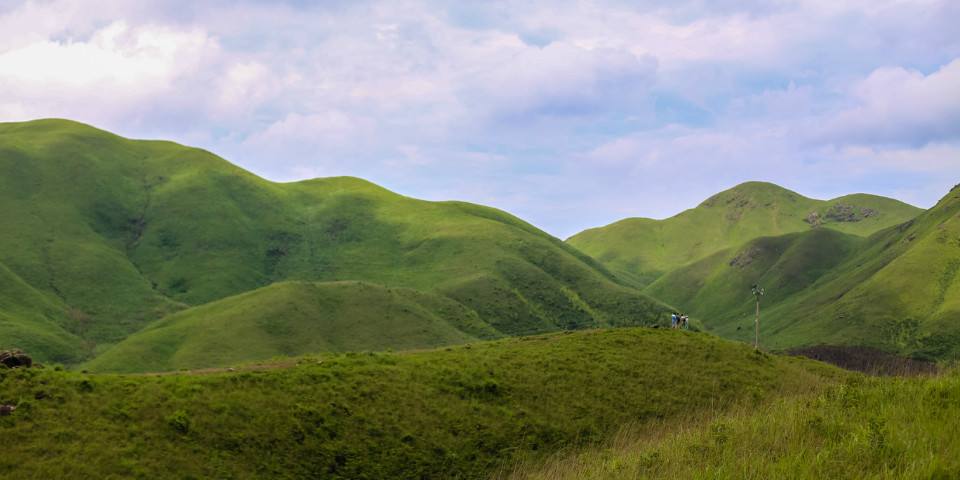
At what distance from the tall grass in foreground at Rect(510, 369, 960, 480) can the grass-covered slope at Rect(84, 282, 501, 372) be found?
11039cm

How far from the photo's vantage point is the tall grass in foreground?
50.1 ft

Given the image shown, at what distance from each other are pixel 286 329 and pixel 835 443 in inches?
5044

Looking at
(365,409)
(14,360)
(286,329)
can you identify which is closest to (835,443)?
(365,409)

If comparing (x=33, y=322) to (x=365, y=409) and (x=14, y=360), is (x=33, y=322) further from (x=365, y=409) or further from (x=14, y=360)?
(x=365, y=409)

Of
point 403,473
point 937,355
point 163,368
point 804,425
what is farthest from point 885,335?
point 804,425

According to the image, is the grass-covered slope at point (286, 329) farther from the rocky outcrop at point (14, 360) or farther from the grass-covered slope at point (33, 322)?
the rocky outcrop at point (14, 360)

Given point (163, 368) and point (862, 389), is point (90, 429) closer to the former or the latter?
point (862, 389)

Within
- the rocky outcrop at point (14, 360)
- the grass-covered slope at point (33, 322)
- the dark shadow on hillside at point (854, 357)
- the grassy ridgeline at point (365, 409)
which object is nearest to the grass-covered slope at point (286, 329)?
the grass-covered slope at point (33, 322)

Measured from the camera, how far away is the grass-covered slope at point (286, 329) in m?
127

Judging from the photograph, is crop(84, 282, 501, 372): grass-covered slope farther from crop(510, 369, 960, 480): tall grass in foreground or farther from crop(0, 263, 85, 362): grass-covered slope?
crop(510, 369, 960, 480): tall grass in foreground

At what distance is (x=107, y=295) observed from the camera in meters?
186

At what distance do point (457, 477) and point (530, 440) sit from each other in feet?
23.1

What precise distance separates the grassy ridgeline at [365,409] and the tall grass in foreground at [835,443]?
73.3ft

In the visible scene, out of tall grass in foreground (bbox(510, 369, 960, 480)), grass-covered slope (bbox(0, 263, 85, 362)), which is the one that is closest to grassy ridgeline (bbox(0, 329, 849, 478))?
tall grass in foreground (bbox(510, 369, 960, 480))
